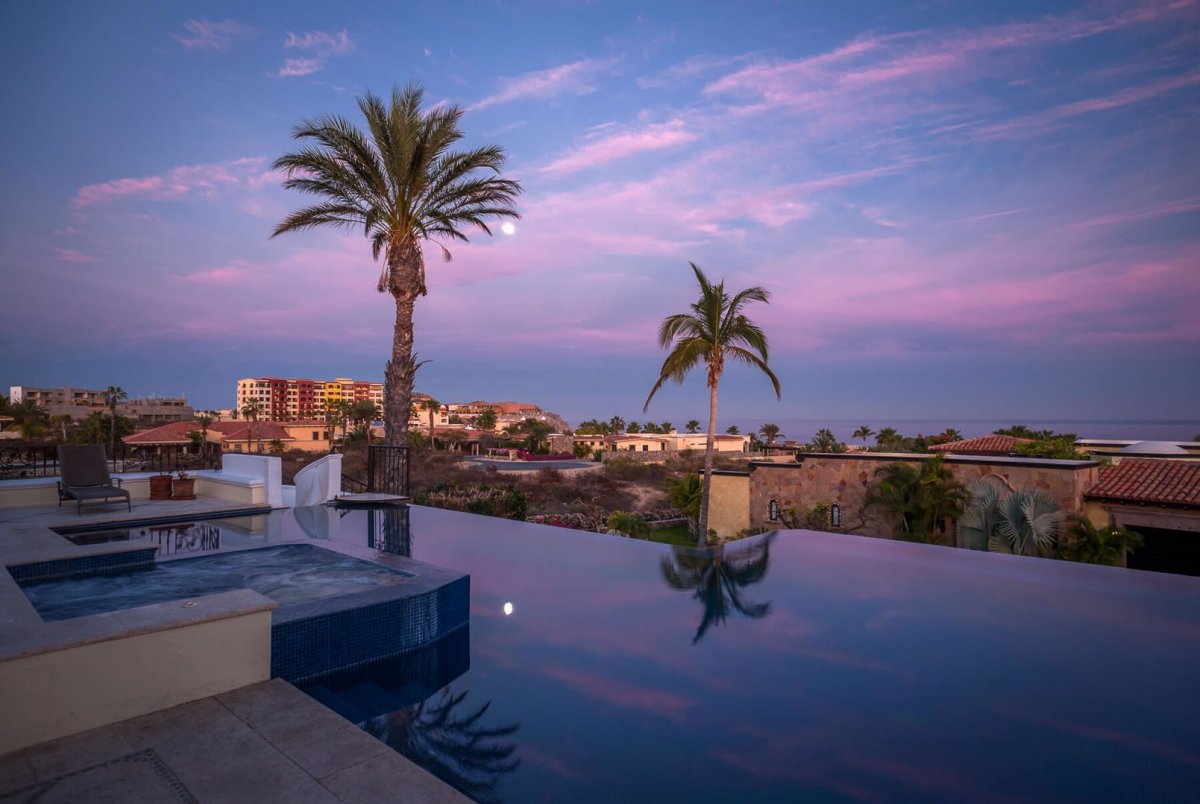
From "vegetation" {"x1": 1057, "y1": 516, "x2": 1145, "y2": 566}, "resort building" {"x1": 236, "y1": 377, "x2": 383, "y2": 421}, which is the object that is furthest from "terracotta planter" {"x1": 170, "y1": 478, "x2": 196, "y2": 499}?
"resort building" {"x1": 236, "y1": 377, "x2": 383, "y2": 421}

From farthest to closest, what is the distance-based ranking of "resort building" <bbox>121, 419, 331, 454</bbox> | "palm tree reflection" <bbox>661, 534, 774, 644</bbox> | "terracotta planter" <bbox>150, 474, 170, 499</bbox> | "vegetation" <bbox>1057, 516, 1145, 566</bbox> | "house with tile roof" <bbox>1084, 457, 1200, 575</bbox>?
"resort building" <bbox>121, 419, 331, 454</bbox> → "house with tile roof" <bbox>1084, 457, 1200, 575</bbox> → "vegetation" <bbox>1057, 516, 1145, 566</bbox> → "terracotta planter" <bbox>150, 474, 170, 499</bbox> → "palm tree reflection" <bbox>661, 534, 774, 644</bbox>

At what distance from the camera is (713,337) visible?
14.0m

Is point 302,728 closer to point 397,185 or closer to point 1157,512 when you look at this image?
point 397,185

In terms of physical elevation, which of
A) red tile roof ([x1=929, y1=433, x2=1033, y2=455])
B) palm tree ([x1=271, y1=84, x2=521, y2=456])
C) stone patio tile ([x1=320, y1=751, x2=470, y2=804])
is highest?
palm tree ([x1=271, y1=84, x2=521, y2=456])

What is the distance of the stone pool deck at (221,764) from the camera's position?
2232mm

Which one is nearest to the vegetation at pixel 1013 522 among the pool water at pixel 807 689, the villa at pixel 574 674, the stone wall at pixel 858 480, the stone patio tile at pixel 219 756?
the stone wall at pixel 858 480

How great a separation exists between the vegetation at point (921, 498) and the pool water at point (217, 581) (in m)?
11.2

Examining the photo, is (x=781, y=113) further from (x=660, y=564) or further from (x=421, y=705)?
(x=421, y=705)

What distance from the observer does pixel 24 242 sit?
17844 mm

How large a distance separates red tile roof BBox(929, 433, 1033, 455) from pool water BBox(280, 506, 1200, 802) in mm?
12896

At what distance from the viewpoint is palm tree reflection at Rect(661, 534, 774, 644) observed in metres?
5.66

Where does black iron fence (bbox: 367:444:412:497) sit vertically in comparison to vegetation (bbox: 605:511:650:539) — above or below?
above

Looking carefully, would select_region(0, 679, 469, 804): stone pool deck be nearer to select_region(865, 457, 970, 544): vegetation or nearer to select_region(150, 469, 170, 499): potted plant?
select_region(150, 469, 170, 499): potted plant

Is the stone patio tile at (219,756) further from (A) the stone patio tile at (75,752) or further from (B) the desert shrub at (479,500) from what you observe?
(B) the desert shrub at (479,500)
